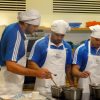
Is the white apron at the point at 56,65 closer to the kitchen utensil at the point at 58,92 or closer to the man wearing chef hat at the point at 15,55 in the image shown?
the man wearing chef hat at the point at 15,55

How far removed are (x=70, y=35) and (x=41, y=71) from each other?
91.5 inches

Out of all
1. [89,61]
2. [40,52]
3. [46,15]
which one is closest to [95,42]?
[89,61]

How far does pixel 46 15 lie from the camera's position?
4723 mm

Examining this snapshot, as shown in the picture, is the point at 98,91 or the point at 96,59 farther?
the point at 96,59

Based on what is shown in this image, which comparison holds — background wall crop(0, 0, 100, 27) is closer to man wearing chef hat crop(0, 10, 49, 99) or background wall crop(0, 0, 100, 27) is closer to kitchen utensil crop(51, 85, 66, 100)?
man wearing chef hat crop(0, 10, 49, 99)

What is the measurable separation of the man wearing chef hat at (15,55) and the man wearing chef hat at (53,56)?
0.28 meters

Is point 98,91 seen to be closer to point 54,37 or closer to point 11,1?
point 54,37

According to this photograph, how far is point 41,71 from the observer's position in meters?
2.62

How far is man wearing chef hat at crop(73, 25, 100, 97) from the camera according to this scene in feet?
10.5

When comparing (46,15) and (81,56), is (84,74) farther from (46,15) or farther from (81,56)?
(46,15)

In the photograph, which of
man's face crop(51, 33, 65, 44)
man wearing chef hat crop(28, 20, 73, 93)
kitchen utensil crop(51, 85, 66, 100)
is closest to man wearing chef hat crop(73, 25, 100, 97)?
man wearing chef hat crop(28, 20, 73, 93)

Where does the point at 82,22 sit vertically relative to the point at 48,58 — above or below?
above

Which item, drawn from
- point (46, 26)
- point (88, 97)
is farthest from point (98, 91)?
point (46, 26)

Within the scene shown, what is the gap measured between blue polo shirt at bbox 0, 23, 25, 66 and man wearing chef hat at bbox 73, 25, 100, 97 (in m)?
0.73
